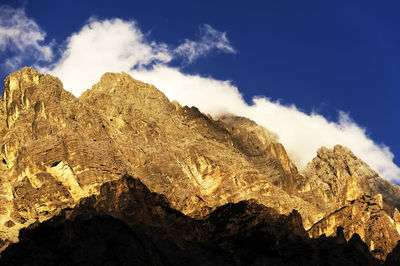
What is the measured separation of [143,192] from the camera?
651 ft

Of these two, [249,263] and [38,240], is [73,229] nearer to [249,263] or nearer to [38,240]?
[38,240]

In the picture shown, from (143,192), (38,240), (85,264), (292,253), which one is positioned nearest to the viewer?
(85,264)

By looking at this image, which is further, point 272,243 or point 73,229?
point 272,243

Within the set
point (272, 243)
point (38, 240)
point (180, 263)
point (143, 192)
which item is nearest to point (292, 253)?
point (272, 243)

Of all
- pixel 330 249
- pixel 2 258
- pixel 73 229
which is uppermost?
pixel 330 249

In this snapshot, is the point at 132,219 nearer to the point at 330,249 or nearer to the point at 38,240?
the point at 38,240

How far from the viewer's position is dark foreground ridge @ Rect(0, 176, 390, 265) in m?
166

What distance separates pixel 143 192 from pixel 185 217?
40.2 feet

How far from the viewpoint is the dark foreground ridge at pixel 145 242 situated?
166 m

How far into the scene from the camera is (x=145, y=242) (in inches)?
6826

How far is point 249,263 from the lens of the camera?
18088 centimetres

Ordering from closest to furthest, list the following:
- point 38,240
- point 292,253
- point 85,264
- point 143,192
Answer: point 85,264, point 38,240, point 292,253, point 143,192

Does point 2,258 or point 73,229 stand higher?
point 73,229

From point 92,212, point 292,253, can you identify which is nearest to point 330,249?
point 292,253
